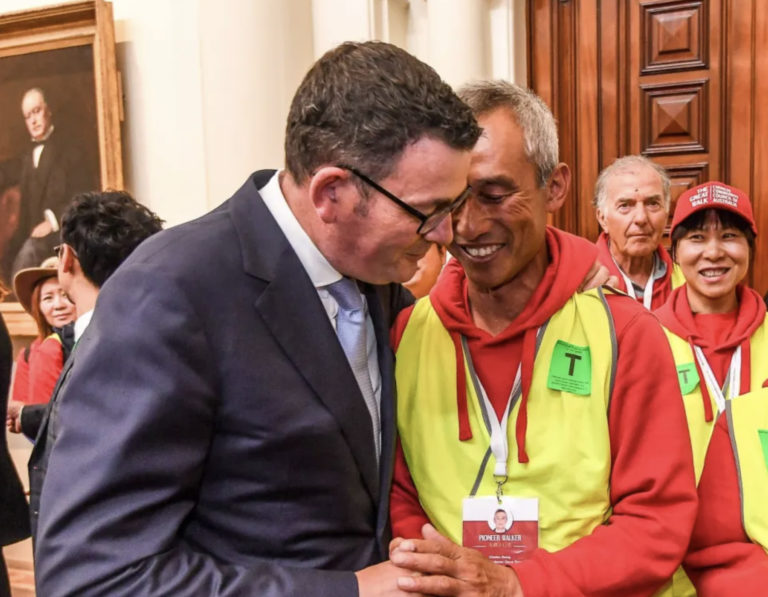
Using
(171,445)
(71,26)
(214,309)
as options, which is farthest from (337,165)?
(71,26)

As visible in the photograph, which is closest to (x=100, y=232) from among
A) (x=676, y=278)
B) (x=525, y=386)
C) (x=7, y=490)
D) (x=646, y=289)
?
(x=7, y=490)

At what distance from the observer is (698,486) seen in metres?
1.77

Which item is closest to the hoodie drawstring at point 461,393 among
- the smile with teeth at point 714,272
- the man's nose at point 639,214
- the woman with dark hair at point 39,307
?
the smile with teeth at point 714,272

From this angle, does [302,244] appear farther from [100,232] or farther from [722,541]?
[100,232]

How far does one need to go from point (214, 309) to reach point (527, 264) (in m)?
0.73

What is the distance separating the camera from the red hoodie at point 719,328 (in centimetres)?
275

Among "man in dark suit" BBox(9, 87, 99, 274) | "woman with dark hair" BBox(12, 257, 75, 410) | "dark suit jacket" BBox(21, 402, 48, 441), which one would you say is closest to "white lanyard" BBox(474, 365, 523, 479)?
"dark suit jacket" BBox(21, 402, 48, 441)

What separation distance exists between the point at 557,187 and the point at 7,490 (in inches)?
79.6

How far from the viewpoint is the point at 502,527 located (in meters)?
1.56

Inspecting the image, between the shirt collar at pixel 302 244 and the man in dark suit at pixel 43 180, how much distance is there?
303 centimetres

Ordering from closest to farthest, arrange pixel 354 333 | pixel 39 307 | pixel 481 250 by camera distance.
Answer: pixel 354 333
pixel 481 250
pixel 39 307

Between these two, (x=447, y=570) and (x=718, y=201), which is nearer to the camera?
(x=447, y=570)

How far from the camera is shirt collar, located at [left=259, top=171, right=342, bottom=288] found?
1424mm

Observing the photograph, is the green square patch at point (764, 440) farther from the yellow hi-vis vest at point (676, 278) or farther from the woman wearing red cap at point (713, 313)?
the yellow hi-vis vest at point (676, 278)
